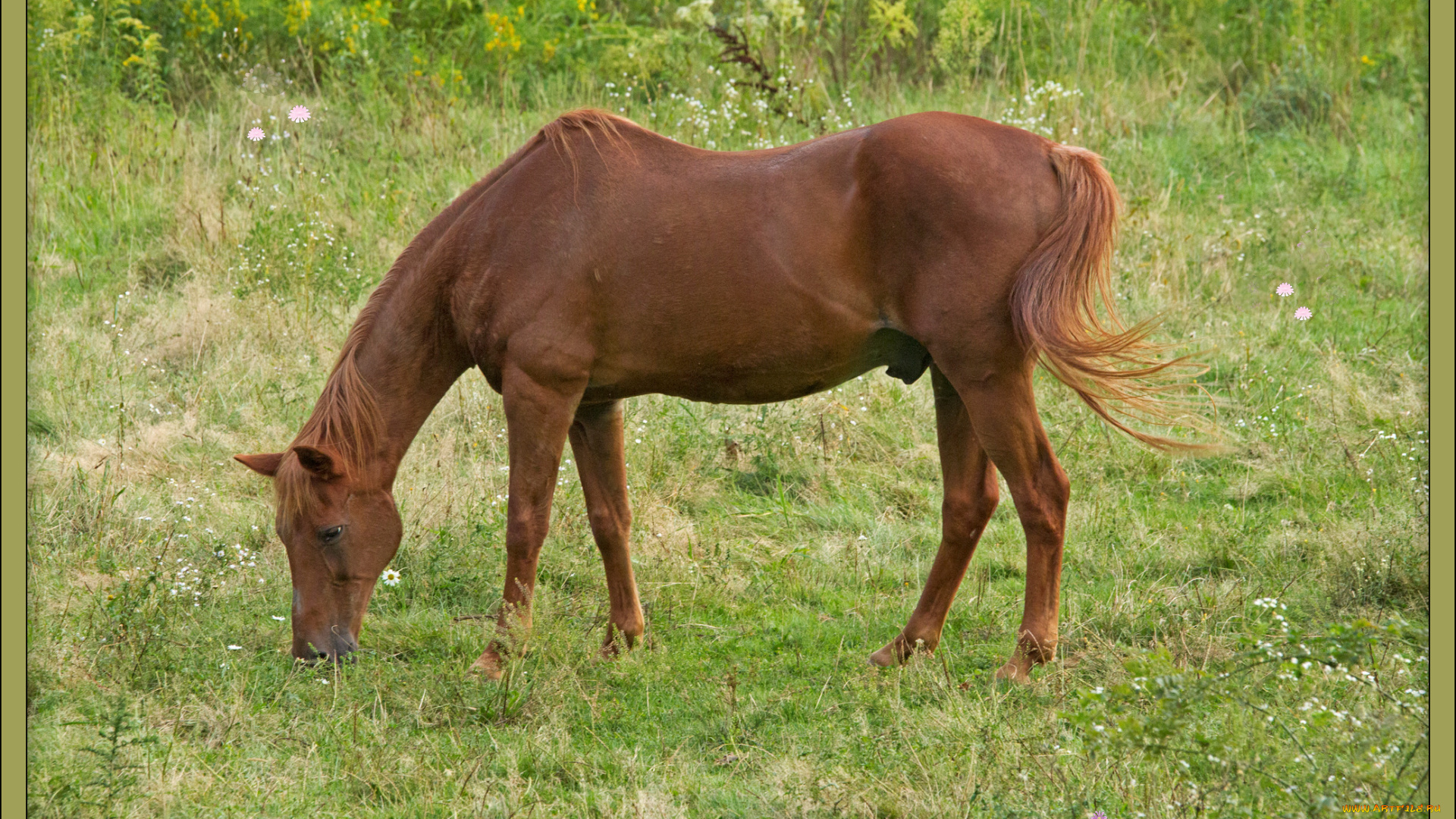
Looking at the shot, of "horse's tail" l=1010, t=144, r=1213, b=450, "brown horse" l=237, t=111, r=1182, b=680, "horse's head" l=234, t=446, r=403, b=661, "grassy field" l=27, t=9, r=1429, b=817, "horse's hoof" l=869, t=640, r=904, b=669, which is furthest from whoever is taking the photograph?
"horse's hoof" l=869, t=640, r=904, b=669

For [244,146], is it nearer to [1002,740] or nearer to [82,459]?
[82,459]

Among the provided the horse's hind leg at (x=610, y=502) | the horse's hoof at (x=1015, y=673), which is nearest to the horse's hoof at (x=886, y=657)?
the horse's hoof at (x=1015, y=673)

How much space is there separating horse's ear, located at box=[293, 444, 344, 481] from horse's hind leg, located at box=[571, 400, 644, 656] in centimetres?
83

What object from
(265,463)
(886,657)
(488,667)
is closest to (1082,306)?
(886,657)

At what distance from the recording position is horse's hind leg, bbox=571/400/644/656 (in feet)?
14.4

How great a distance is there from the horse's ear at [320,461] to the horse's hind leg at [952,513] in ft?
6.22

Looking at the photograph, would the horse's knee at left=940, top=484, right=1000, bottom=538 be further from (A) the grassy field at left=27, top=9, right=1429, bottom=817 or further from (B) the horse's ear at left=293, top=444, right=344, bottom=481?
(B) the horse's ear at left=293, top=444, right=344, bottom=481

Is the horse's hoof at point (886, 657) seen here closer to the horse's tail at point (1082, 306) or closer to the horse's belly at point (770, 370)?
the horse's belly at point (770, 370)

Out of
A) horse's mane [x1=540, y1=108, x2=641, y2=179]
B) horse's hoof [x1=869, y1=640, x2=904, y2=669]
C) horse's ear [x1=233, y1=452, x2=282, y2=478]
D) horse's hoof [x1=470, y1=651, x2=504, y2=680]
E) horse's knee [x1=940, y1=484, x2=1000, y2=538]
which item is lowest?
horse's hoof [x1=869, y1=640, x2=904, y2=669]

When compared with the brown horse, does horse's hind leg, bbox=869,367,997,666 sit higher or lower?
lower

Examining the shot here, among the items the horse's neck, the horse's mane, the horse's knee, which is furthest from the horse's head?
the horse's knee

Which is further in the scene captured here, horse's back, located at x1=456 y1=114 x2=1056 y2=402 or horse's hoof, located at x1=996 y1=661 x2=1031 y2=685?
horse's hoof, located at x1=996 y1=661 x2=1031 y2=685

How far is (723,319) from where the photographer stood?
155 inches

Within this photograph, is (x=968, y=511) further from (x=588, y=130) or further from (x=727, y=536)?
(x=588, y=130)
